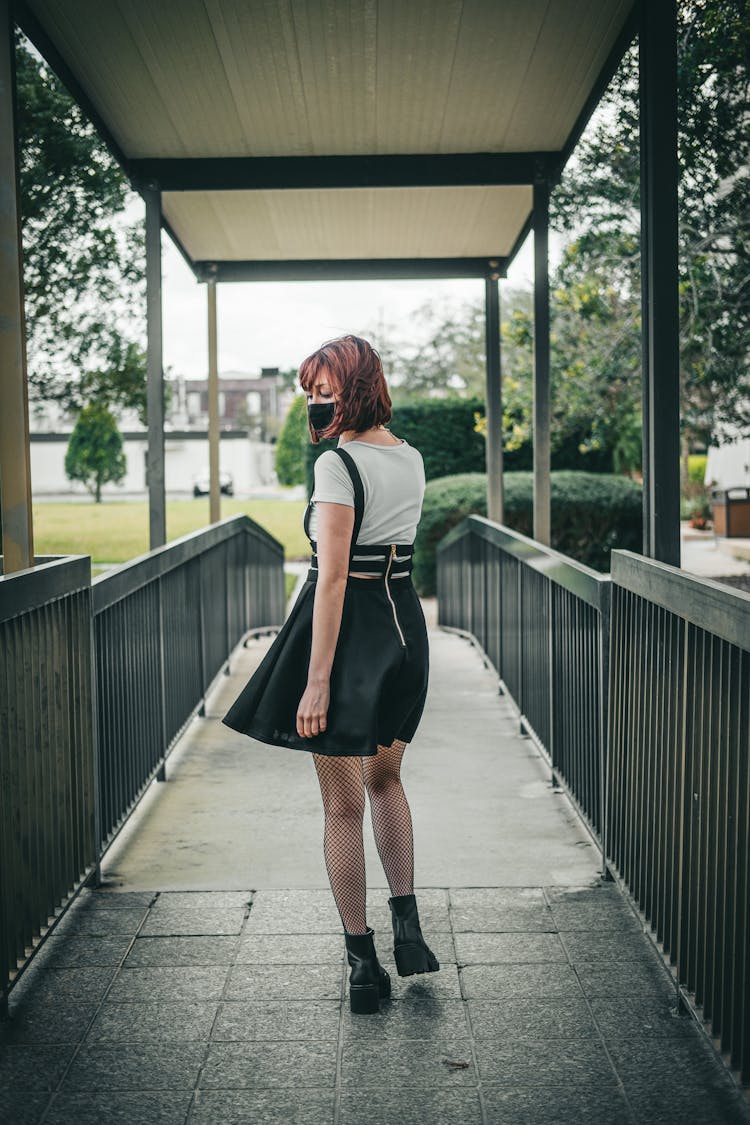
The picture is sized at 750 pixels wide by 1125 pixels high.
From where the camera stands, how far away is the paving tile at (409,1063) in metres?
2.39

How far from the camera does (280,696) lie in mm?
2732

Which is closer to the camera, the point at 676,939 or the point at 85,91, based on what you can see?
the point at 676,939

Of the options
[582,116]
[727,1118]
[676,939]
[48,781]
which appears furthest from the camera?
[582,116]

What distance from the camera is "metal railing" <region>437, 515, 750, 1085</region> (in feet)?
7.29

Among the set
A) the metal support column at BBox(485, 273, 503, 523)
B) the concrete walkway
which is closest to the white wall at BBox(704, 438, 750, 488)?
the metal support column at BBox(485, 273, 503, 523)

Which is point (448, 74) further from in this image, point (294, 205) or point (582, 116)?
point (294, 205)

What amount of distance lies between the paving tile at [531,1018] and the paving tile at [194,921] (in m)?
0.81

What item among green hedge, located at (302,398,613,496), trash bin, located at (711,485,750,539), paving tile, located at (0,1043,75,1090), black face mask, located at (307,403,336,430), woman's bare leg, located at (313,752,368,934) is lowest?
paving tile, located at (0,1043,75,1090)

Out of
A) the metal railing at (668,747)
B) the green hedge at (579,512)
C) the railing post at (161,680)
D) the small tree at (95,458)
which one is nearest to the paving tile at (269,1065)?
the metal railing at (668,747)

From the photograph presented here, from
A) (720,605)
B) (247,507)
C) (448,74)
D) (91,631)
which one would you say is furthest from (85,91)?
(247,507)

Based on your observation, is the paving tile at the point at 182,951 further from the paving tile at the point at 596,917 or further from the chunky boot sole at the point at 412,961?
the paving tile at the point at 596,917

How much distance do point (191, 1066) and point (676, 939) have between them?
110 centimetres

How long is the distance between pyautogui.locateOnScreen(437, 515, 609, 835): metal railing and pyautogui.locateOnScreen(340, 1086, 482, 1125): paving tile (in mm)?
1428

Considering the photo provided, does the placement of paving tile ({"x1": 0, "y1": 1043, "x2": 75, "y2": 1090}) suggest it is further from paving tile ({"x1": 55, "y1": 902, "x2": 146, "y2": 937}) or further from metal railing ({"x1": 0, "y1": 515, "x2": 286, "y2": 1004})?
paving tile ({"x1": 55, "y1": 902, "x2": 146, "y2": 937})
